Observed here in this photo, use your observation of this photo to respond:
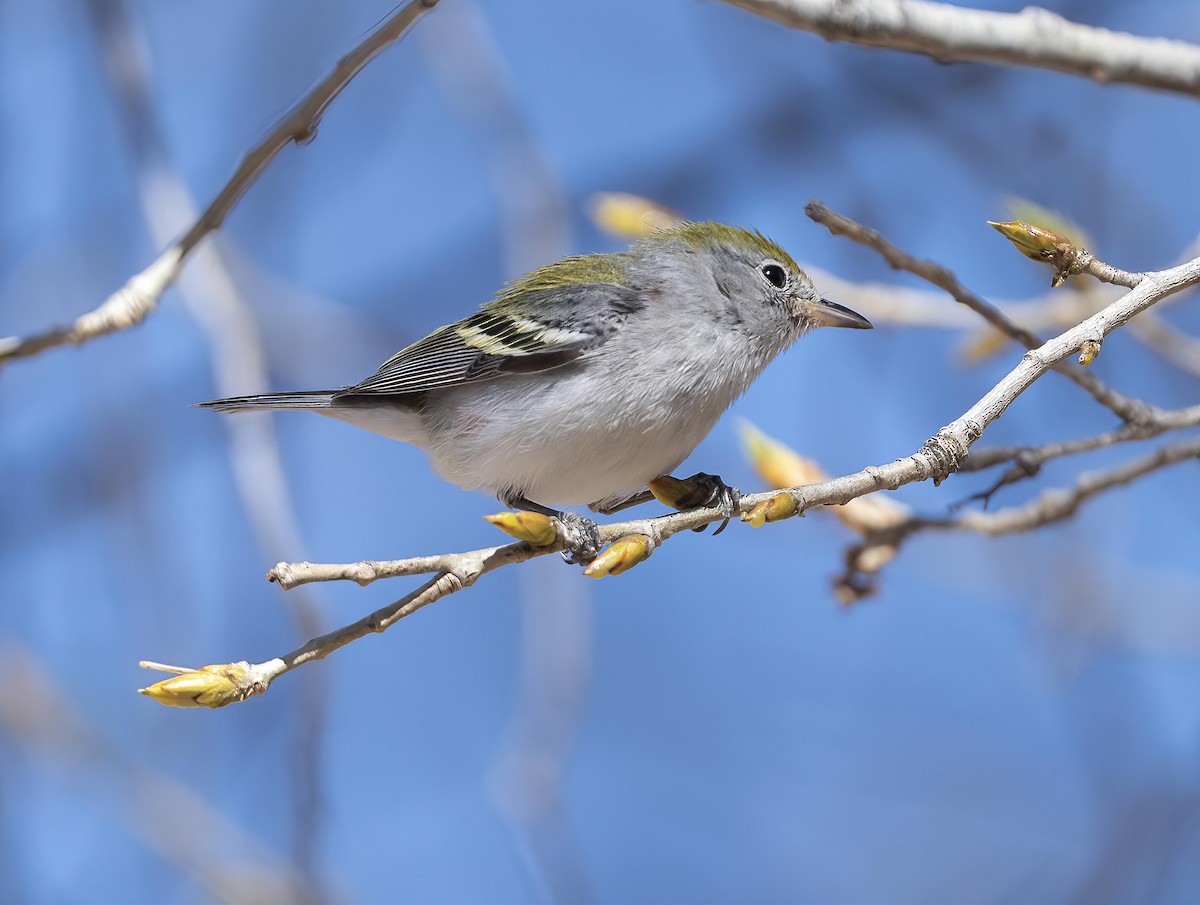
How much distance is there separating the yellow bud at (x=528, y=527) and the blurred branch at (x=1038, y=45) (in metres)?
1.48

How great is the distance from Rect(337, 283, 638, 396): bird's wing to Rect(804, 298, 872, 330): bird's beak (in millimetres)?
705

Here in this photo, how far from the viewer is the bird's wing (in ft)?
12.9

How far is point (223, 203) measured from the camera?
2594 millimetres

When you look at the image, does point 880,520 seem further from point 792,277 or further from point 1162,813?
point 1162,813

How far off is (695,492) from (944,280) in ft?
3.45

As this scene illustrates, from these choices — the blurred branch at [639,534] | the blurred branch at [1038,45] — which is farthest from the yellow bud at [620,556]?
the blurred branch at [1038,45]

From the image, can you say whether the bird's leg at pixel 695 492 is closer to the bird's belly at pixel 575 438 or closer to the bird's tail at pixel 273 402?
the bird's belly at pixel 575 438

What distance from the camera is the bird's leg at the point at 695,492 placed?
3412 mm

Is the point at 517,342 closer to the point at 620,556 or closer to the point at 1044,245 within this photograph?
the point at 620,556

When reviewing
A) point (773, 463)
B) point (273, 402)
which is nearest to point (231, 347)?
point (273, 402)

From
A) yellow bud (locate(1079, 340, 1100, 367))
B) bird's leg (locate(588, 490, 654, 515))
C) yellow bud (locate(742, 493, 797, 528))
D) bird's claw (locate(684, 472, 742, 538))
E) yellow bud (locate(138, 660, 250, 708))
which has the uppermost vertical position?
bird's leg (locate(588, 490, 654, 515))

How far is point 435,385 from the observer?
4.16m

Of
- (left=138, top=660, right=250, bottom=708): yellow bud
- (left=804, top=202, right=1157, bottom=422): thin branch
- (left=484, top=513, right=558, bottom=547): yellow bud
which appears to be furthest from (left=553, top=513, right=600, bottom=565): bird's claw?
(left=804, top=202, right=1157, bottom=422): thin branch

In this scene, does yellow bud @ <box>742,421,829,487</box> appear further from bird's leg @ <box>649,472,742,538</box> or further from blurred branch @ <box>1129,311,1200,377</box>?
blurred branch @ <box>1129,311,1200,377</box>
